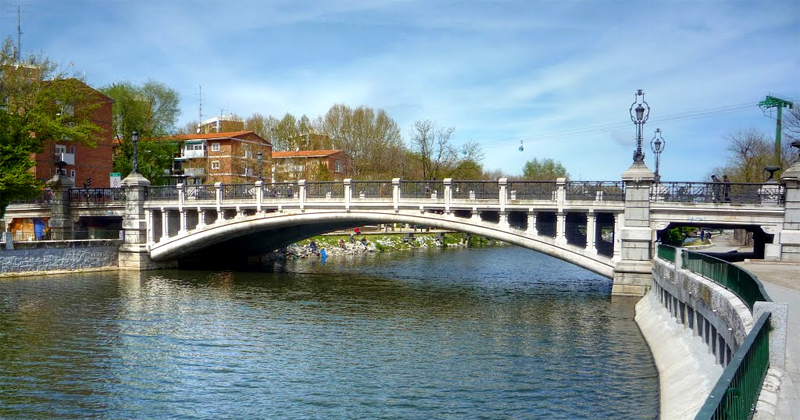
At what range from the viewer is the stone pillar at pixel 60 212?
4028cm

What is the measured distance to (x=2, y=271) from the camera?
33.2 metres

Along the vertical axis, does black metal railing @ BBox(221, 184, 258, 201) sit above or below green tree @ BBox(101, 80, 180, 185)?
below

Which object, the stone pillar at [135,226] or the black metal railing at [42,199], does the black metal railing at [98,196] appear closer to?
the stone pillar at [135,226]

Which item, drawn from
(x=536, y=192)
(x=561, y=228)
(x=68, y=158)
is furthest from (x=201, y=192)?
(x=68, y=158)

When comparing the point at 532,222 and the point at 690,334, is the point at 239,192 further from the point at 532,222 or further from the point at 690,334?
the point at 690,334

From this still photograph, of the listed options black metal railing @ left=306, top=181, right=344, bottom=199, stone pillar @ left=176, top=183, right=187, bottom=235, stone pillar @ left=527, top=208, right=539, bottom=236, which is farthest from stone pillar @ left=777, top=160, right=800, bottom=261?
stone pillar @ left=176, top=183, right=187, bottom=235

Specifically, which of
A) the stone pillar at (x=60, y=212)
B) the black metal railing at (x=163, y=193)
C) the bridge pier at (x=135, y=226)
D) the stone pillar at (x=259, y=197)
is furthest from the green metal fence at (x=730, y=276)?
the stone pillar at (x=60, y=212)

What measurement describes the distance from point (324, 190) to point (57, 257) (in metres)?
15.0

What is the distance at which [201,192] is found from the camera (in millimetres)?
36625

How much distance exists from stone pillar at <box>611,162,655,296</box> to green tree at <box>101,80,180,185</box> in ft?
149

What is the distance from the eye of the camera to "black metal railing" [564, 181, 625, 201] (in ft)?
87.1

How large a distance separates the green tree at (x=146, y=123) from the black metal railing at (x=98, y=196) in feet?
61.4

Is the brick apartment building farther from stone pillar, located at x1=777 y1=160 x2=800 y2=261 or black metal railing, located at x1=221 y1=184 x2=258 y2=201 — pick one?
stone pillar, located at x1=777 y1=160 x2=800 y2=261

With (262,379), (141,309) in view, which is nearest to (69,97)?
(141,309)
